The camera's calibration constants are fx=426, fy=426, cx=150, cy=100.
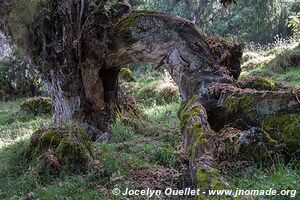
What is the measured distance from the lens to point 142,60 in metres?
7.06

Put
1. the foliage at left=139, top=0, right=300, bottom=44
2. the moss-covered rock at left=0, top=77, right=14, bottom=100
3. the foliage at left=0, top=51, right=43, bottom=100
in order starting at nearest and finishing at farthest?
the foliage at left=0, top=51, right=43, bottom=100
the moss-covered rock at left=0, top=77, right=14, bottom=100
the foliage at left=139, top=0, right=300, bottom=44

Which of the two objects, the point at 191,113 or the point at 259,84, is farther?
the point at 259,84

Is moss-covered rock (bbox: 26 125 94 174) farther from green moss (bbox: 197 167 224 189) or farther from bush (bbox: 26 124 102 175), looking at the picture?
green moss (bbox: 197 167 224 189)

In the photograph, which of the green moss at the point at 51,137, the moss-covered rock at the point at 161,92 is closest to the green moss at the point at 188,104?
the green moss at the point at 51,137

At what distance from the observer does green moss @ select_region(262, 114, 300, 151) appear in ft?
13.2

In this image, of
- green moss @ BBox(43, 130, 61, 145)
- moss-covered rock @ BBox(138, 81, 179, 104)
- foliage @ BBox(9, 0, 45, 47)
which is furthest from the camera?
moss-covered rock @ BBox(138, 81, 179, 104)

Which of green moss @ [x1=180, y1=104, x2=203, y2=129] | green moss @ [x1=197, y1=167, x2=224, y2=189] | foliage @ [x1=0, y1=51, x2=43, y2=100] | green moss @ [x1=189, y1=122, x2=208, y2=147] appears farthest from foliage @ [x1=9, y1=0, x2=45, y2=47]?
foliage @ [x1=0, y1=51, x2=43, y2=100]

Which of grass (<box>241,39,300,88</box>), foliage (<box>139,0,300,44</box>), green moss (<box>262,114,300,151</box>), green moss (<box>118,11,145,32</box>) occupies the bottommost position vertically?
green moss (<box>262,114,300,151</box>)

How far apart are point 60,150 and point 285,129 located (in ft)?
8.82

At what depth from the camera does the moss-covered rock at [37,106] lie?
450 inches

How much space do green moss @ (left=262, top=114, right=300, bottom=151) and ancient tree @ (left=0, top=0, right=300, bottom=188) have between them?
11 millimetres

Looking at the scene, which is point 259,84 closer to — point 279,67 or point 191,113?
point 191,113

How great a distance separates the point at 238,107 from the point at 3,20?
481 centimetres

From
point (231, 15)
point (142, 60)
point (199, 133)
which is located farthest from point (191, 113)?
point (231, 15)
